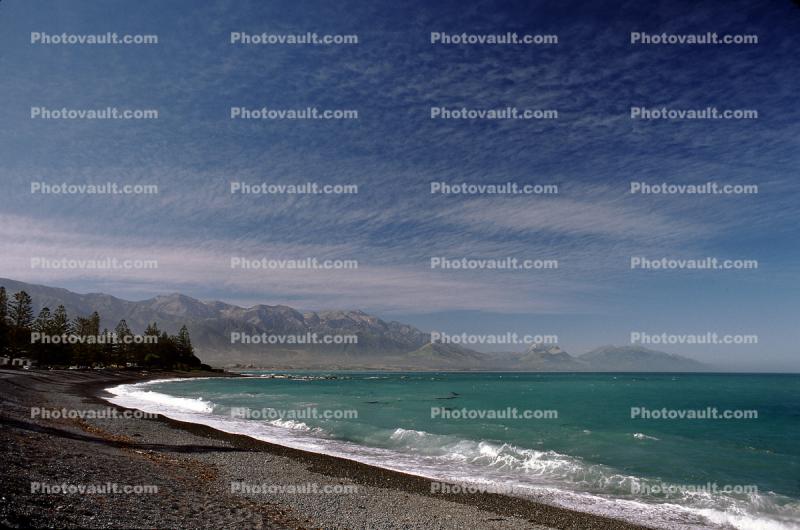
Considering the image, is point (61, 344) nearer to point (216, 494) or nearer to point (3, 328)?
point (3, 328)

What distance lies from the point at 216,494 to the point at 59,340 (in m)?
106

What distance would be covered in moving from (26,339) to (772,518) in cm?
11298

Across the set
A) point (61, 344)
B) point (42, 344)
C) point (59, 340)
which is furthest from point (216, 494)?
point (61, 344)

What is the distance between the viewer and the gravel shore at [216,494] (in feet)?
33.0

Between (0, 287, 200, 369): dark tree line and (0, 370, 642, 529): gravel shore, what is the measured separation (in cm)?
8607

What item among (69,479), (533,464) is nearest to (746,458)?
(533,464)

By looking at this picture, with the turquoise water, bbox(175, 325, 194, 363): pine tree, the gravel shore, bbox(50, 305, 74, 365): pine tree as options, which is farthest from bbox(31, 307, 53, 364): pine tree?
the gravel shore

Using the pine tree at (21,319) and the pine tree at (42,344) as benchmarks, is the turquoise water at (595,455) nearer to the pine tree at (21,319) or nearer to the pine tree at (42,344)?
the pine tree at (21,319)

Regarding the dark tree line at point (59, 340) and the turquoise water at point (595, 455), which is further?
the dark tree line at point (59, 340)

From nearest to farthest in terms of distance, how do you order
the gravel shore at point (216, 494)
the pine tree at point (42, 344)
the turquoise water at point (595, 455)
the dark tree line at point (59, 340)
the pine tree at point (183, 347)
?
the gravel shore at point (216, 494)
the turquoise water at point (595, 455)
the dark tree line at point (59, 340)
the pine tree at point (42, 344)
the pine tree at point (183, 347)

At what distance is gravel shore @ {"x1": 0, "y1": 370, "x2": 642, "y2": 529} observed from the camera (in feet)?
33.0

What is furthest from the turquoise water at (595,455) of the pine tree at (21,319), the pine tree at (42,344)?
the pine tree at (42,344)

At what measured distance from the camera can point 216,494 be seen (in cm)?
1344

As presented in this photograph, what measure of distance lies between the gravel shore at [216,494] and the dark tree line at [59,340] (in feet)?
282
